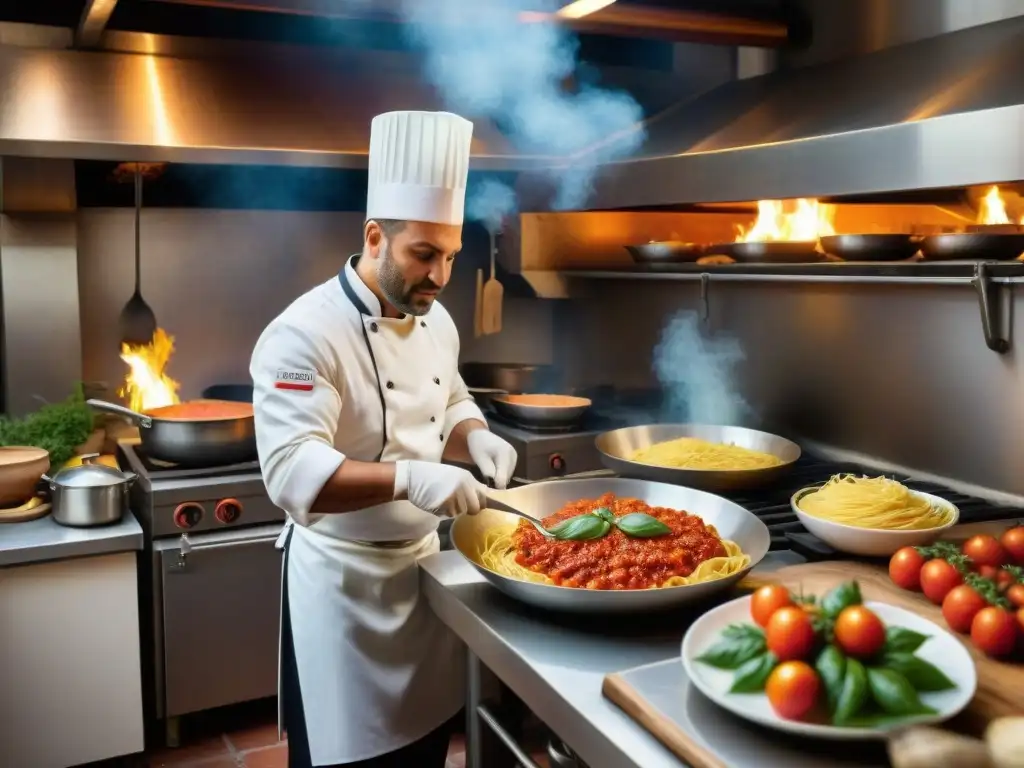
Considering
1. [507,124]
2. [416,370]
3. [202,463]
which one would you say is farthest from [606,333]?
[416,370]

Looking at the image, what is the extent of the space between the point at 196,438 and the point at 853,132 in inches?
86.3

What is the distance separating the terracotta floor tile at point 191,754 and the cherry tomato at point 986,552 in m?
2.48

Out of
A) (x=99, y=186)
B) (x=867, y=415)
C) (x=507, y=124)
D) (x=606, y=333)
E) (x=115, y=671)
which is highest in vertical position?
(x=507, y=124)

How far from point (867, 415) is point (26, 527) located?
2.61 meters

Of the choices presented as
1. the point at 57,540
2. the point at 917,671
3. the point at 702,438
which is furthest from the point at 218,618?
the point at 917,671

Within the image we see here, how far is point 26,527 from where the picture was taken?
2.97 m

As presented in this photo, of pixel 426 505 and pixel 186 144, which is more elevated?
pixel 186 144

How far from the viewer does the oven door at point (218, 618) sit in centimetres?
313

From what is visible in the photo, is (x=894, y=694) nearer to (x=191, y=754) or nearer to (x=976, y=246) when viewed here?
(x=976, y=246)

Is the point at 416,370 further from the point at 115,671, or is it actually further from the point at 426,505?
the point at 115,671

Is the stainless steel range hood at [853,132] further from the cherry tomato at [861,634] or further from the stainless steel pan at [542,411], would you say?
the cherry tomato at [861,634]

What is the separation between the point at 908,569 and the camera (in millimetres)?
1831

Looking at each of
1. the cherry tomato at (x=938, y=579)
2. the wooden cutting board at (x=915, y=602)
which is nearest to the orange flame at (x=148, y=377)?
the wooden cutting board at (x=915, y=602)

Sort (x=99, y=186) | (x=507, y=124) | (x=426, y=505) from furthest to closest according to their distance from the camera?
(x=507, y=124), (x=99, y=186), (x=426, y=505)
